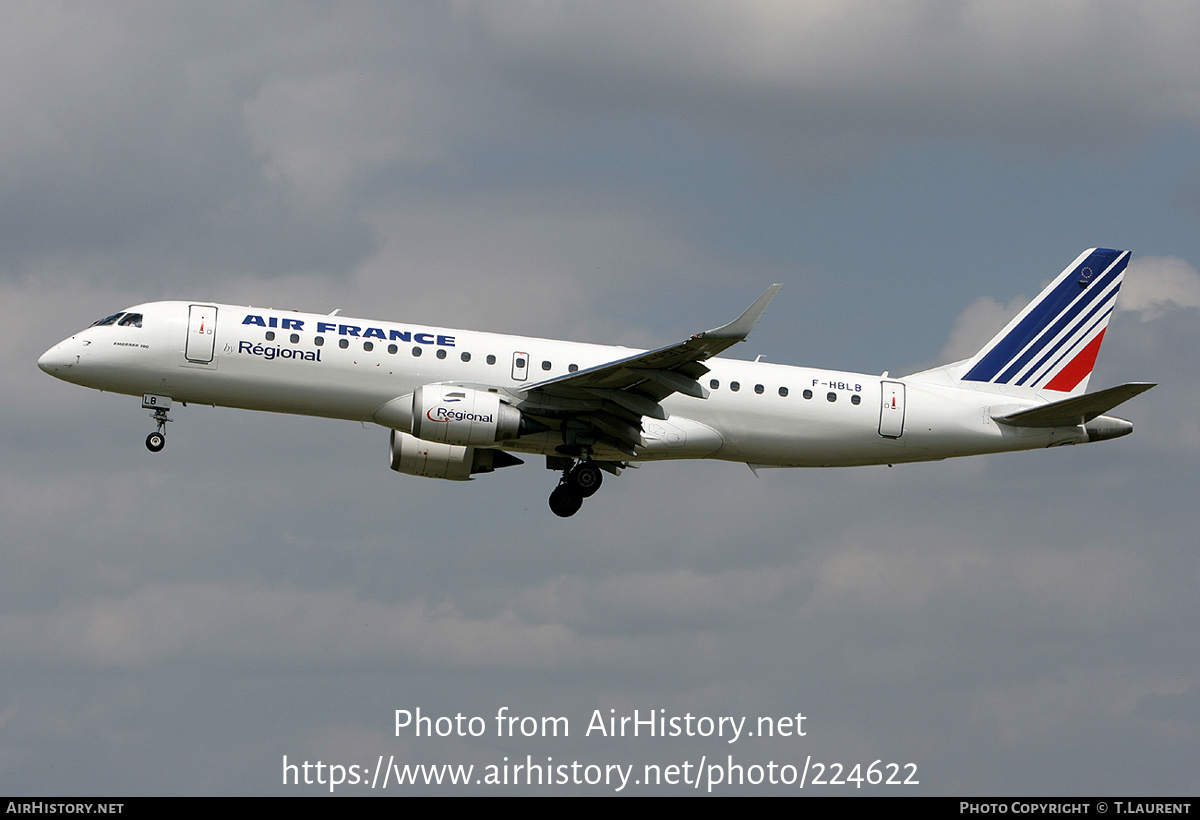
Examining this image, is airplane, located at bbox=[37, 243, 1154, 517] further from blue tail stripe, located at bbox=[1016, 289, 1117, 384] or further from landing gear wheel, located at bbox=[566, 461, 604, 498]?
blue tail stripe, located at bbox=[1016, 289, 1117, 384]

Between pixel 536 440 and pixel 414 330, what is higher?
pixel 414 330

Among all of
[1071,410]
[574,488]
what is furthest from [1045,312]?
[574,488]

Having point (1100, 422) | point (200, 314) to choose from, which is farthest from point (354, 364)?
point (1100, 422)

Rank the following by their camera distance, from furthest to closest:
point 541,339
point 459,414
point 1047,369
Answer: point 1047,369
point 541,339
point 459,414

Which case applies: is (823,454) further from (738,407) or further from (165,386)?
(165,386)

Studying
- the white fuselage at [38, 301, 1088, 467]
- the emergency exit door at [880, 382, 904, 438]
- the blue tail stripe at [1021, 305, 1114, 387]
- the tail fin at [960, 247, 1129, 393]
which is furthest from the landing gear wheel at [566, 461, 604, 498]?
the blue tail stripe at [1021, 305, 1114, 387]

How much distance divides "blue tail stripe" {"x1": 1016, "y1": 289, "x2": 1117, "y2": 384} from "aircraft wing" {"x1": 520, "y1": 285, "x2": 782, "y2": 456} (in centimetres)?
1261

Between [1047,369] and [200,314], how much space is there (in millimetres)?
27144

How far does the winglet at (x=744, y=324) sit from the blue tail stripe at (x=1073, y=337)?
14868mm

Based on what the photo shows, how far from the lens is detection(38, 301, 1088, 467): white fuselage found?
4259cm

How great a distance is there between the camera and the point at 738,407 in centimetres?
4488

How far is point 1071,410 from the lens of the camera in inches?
1793

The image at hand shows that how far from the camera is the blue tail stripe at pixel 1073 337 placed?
49906 mm

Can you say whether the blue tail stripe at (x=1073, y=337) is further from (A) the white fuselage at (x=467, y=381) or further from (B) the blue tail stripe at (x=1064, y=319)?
(A) the white fuselage at (x=467, y=381)
